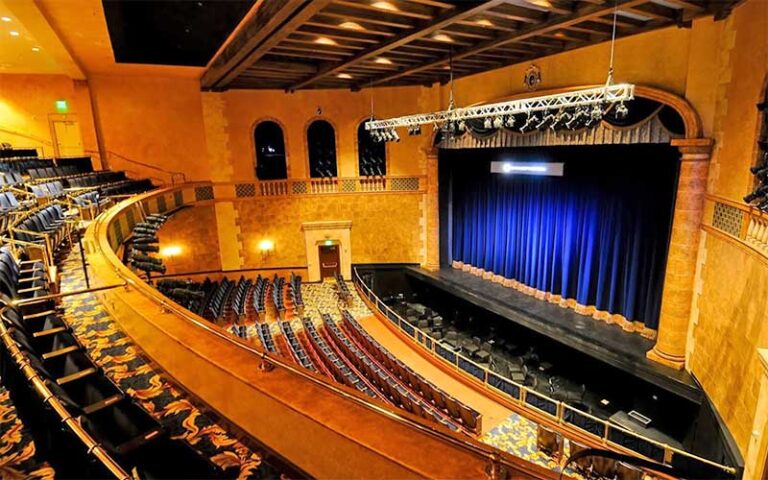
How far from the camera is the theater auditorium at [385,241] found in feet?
6.57

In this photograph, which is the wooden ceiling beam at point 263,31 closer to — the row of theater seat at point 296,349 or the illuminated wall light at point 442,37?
the illuminated wall light at point 442,37

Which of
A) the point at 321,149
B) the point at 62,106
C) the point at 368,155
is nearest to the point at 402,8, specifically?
the point at 368,155

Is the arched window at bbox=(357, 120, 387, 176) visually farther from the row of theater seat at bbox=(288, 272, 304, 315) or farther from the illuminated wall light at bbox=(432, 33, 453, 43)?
the illuminated wall light at bbox=(432, 33, 453, 43)

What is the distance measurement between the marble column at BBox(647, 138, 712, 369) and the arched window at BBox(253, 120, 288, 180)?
34.9 feet

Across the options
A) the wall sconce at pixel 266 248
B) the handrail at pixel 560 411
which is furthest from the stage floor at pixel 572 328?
the wall sconce at pixel 266 248

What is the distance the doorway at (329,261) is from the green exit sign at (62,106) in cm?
1015

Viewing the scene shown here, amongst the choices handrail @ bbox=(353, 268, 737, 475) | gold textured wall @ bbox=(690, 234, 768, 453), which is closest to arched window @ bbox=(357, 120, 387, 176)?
handrail @ bbox=(353, 268, 737, 475)

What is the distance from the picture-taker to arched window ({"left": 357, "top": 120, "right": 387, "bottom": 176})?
44.4 ft

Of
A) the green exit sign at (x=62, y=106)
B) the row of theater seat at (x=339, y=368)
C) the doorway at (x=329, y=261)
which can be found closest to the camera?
the row of theater seat at (x=339, y=368)

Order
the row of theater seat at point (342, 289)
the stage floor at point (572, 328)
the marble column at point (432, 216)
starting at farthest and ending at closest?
the marble column at point (432, 216), the row of theater seat at point (342, 289), the stage floor at point (572, 328)

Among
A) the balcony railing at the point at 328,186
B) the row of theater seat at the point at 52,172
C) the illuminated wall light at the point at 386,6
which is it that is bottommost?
the balcony railing at the point at 328,186

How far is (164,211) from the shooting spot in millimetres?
10539

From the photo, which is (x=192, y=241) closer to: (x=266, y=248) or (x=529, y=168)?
(x=266, y=248)

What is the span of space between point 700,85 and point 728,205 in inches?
82.1
